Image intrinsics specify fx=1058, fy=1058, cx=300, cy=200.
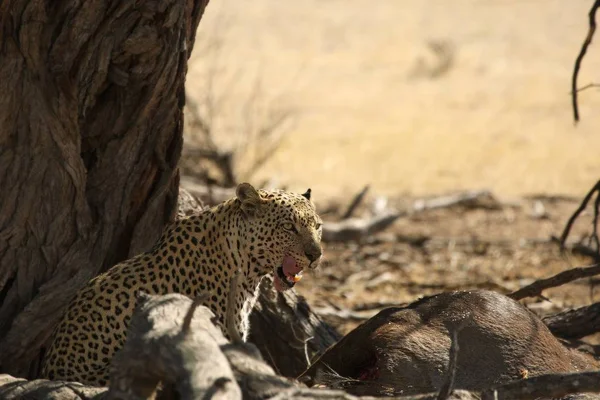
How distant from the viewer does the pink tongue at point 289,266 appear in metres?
5.77

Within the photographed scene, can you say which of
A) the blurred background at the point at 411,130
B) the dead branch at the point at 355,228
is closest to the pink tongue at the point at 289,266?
the blurred background at the point at 411,130

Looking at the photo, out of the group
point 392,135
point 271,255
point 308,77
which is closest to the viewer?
point 271,255

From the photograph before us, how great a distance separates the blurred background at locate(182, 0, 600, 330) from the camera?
10.2 m

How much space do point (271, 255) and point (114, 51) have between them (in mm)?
1380

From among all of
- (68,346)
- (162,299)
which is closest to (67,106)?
(68,346)

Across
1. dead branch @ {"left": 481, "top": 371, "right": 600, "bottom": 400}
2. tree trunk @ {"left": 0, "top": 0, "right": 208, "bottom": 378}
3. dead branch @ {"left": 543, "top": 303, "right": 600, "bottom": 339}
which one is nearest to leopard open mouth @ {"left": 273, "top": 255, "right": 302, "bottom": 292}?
tree trunk @ {"left": 0, "top": 0, "right": 208, "bottom": 378}

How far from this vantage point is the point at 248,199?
226 inches

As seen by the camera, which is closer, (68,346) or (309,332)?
(68,346)

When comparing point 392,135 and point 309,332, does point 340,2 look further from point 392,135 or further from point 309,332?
point 309,332

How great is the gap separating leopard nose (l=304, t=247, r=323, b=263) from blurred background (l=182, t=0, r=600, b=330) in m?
2.10

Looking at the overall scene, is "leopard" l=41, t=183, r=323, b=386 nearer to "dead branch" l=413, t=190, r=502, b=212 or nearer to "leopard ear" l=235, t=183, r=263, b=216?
"leopard ear" l=235, t=183, r=263, b=216

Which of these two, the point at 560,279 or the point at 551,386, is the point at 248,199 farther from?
the point at 551,386

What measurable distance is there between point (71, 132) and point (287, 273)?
4.53 feet

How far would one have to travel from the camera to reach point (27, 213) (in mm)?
5578
